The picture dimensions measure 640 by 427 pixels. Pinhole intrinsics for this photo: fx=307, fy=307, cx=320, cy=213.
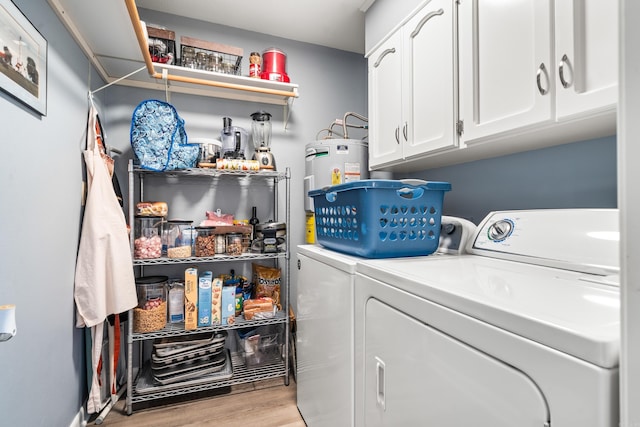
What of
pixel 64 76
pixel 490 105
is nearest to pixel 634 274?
pixel 490 105

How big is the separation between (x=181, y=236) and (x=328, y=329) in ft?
3.86

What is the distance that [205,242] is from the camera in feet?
6.41

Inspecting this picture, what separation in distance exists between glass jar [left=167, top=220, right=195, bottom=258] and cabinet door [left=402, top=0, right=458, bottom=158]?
1407 millimetres

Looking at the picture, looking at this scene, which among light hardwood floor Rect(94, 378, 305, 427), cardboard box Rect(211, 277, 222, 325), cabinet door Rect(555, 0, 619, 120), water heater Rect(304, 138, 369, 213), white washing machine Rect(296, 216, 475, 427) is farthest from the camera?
water heater Rect(304, 138, 369, 213)

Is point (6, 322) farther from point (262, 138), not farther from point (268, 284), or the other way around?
point (262, 138)

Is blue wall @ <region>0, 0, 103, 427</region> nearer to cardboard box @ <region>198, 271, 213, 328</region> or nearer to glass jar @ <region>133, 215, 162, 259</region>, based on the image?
glass jar @ <region>133, 215, 162, 259</region>

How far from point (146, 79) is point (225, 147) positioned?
69 cm

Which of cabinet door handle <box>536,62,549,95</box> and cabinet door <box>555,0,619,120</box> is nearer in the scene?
cabinet door <box>555,0,619,120</box>

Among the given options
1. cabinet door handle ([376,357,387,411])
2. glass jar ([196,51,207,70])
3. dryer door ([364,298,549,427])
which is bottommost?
cabinet door handle ([376,357,387,411])

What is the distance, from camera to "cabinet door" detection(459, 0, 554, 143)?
1.02 m

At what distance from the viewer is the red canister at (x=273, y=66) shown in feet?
7.36

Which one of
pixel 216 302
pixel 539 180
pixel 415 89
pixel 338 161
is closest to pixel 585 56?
pixel 539 180

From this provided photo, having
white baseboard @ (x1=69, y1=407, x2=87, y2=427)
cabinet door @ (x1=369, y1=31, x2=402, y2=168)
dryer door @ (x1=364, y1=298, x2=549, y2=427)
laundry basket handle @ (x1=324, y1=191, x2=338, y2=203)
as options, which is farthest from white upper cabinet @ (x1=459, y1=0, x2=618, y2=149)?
white baseboard @ (x1=69, y1=407, x2=87, y2=427)

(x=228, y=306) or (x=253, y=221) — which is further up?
(x=253, y=221)
